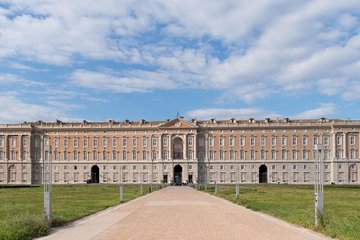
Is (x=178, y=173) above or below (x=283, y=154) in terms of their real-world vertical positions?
below

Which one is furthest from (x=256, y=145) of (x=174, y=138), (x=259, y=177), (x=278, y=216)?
(x=278, y=216)

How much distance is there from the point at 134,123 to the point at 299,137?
39944 mm

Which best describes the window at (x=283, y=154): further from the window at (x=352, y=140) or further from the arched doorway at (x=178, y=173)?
A: the arched doorway at (x=178, y=173)

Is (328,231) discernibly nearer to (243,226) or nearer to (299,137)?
(243,226)

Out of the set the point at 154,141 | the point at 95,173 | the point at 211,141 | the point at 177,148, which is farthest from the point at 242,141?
the point at 95,173

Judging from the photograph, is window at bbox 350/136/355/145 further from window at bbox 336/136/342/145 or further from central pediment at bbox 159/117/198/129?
central pediment at bbox 159/117/198/129

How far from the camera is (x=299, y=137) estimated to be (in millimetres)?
121250

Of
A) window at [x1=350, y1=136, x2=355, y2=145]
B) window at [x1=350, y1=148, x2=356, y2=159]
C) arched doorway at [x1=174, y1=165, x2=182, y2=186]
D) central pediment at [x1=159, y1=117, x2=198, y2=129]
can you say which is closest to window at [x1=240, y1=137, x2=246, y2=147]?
central pediment at [x1=159, y1=117, x2=198, y2=129]

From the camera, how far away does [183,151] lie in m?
124

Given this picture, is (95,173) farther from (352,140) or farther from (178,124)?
(352,140)

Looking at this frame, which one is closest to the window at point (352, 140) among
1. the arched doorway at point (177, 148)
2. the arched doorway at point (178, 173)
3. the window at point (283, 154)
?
the window at point (283, 154)

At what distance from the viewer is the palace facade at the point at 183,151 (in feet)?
397

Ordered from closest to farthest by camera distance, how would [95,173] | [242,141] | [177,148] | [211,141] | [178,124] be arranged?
[242,141], [211,141], [178,124], [177,148], [95,173]

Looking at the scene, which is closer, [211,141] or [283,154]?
[283,154]
